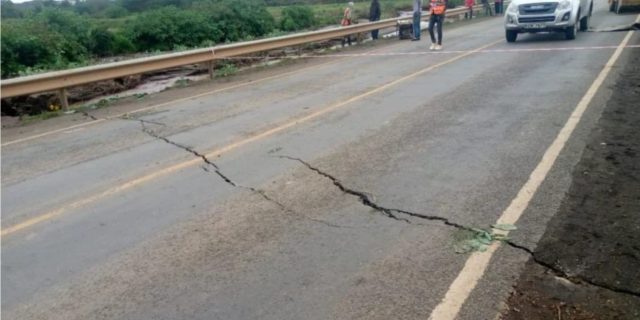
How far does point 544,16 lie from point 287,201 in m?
13.3

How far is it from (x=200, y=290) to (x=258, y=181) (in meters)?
2.14

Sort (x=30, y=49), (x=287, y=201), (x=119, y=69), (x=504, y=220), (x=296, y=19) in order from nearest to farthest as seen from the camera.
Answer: (x=504, y=220), (x=287, y=201), (x=119, y=69), (x=30, y=49), (x=296, y=19)

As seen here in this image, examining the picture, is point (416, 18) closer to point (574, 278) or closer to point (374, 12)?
point (374, 12)

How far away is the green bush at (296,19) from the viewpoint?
34.5 m

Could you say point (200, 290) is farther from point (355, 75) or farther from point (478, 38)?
point (478, 38)

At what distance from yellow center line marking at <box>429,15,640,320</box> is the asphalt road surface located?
0.08ft

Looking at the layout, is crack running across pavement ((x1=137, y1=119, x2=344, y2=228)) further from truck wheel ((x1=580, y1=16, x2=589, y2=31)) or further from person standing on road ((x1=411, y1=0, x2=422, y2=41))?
truck wheel ((x1=580, y1=16, x2=589, y2=31))

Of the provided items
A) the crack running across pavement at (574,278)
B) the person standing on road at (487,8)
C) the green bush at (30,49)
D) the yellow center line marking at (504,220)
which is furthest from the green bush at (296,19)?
the crack running across pavement at (574,278)

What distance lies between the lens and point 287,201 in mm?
5137

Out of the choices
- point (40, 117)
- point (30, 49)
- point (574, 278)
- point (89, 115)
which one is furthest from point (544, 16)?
point (30, 49)

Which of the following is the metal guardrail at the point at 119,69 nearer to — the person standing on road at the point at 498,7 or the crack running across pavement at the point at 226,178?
the crack running across pavement at the point at 226,178

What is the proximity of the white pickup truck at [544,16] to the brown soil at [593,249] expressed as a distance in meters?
10.9

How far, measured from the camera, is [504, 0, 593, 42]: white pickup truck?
618 inches

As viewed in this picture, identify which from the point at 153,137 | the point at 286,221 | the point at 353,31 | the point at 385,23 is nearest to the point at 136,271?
the point at 286,221
